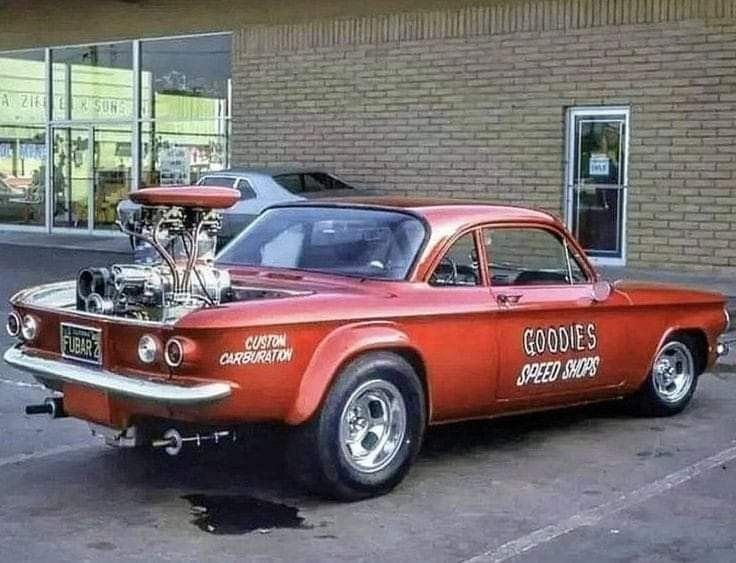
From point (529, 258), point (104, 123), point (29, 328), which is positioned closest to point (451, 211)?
point (529, 258)

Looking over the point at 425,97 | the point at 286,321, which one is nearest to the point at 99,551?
the point at 286,321

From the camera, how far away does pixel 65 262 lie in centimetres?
1938

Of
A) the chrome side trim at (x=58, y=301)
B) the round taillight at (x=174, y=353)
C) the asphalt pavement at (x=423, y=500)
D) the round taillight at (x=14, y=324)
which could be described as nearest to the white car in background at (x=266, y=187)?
the asphalt pavement at (x=423, y=500)

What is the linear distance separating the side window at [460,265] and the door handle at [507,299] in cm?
14

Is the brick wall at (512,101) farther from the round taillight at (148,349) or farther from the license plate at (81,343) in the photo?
the round taillight at (148,349)

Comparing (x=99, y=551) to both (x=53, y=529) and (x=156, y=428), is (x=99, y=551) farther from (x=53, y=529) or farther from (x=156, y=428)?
(x=156, y=428)

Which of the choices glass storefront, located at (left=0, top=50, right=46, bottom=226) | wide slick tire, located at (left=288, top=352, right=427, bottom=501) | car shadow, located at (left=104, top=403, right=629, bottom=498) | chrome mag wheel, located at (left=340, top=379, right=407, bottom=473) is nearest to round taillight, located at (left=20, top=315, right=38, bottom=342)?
car shadow, located at (left=104, top=403, right=629, bottom=498)

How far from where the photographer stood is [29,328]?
645 centimetres

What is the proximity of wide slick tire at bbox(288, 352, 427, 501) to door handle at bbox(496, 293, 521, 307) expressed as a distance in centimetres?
76

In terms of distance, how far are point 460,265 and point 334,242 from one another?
693 millimetres

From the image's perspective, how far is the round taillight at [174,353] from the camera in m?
5.55

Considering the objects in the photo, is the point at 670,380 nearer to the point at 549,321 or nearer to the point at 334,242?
the point at 549,321

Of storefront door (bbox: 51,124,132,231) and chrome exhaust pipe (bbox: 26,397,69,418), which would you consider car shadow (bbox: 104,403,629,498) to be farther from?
storefront door (bbox: 51,124,132,231)

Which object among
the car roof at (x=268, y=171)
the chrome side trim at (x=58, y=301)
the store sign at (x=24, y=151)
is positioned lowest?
the chrome side trim at (x=58, y=301)
